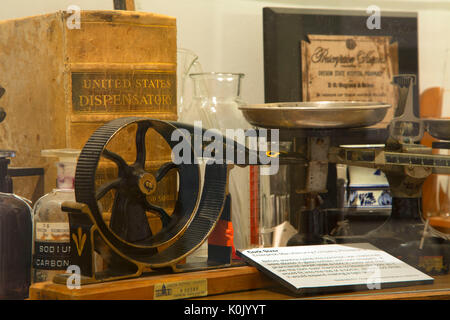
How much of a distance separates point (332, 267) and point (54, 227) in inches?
16.3

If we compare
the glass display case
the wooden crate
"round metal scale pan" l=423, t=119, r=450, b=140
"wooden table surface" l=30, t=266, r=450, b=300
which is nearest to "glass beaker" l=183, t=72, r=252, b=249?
the glass display case

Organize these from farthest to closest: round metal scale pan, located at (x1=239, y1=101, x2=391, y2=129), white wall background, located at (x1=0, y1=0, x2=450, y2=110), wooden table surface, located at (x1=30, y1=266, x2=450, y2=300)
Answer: white wall background, located at (x1=0, y1=0, x2=450, y2=110), round metal scale pan, located at (x1=239, y1=101, x2=391, y2=129), wooden table surface, located at (x1=30, y1=266, x2=450, y2=300)

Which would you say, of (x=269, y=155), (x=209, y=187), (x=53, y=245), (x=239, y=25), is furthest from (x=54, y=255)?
(x=239, y=25)

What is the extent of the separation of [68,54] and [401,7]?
2.14 ft

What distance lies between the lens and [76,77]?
105 centimetres

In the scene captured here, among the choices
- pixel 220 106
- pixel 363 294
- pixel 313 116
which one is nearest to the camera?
pixel 363 294

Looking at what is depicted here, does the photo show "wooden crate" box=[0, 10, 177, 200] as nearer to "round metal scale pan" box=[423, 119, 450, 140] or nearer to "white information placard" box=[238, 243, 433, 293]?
"white information placard" box=[238, 243, 433, 293]

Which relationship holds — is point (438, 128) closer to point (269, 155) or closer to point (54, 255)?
point (269, 155)

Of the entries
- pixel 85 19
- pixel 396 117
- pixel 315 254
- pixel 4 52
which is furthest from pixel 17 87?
pixel 396 117

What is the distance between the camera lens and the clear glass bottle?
969 mm

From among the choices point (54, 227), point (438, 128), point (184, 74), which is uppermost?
point (184, 74)

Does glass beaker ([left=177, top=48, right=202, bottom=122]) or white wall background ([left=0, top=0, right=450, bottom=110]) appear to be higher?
white wall background ([left=0, top=0, right=450, bottom=110])

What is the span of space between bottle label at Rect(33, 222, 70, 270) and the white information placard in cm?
26

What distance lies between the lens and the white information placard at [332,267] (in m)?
0.96
